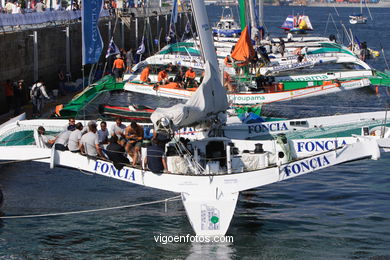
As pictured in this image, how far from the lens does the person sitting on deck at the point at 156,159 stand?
14.7 metres

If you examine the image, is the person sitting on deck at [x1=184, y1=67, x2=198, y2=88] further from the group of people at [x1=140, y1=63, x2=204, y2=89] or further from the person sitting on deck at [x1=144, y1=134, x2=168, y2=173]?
the person sitting on deck at [x1=144, y1=134, x2=168, y2=173]

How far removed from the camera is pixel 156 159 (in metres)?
14.7

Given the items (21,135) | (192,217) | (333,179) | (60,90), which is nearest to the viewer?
(192,217)

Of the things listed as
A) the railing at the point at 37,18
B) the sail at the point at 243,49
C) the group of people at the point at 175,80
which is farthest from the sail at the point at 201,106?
the railing at the point at 37,18

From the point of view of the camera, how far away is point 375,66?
5088 cm

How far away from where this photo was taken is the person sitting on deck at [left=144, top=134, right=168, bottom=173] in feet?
48.1

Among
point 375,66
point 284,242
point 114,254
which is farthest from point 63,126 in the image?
point 375,66

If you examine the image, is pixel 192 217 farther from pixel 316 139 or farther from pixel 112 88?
pixel 112 88

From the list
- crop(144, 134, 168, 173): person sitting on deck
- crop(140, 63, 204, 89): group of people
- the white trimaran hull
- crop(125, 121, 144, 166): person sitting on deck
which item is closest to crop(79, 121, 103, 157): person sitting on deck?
the white trimaran hull

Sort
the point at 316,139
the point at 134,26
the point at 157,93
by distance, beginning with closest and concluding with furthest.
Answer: the point at 316,139
the point at 157,93
the point at 134,26

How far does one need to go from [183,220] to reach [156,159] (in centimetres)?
239

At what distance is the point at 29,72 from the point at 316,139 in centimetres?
1836

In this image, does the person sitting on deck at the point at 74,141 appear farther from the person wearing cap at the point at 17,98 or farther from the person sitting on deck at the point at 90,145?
the person wearing cap at the point at 17,98

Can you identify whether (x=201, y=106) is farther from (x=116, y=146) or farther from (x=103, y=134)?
(x=103, y=134)
